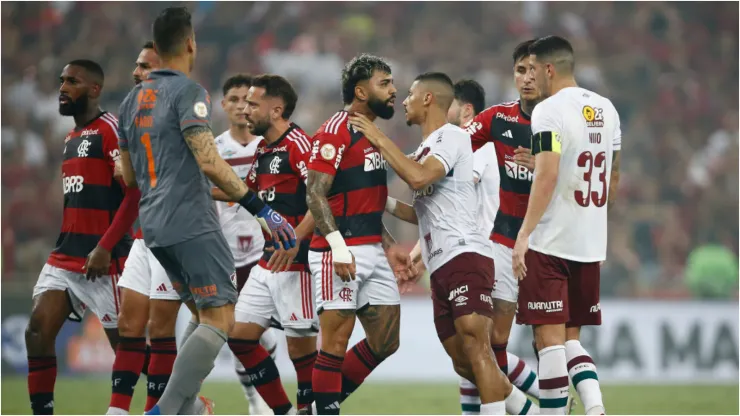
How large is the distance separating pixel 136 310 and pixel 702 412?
5754 mm

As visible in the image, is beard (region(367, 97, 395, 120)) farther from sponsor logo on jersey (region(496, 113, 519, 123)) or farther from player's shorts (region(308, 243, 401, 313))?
sponsor logo on jersey (region(496, 113, 519, 123))

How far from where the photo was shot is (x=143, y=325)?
26.1 ft

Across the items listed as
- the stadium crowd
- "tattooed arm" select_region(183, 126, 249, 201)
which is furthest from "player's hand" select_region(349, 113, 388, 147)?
the stadium crowd

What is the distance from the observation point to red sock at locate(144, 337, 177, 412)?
7.65 m

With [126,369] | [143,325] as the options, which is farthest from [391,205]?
[126,369]

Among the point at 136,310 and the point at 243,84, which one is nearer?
the point at 136,310

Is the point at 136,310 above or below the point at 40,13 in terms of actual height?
below

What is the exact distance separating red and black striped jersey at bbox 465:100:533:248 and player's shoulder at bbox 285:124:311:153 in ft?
4.11

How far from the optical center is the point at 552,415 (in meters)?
6.78

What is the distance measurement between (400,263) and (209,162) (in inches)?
75.4

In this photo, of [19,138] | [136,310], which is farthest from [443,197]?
[19,138]

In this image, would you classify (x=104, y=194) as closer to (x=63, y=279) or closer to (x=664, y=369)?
(x=63, y=279)

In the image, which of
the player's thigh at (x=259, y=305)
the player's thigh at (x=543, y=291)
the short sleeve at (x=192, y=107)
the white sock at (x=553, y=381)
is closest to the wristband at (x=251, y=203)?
the short sleeve at (x=192, y=107)

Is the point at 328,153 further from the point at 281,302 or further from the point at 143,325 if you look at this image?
the point at 143,325
